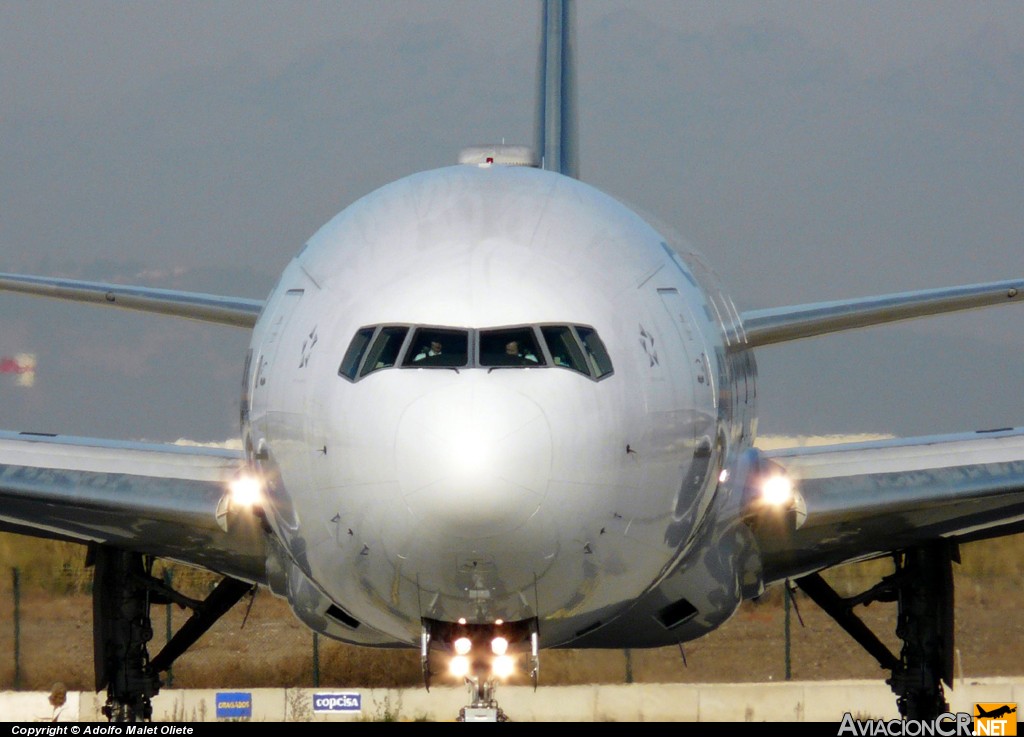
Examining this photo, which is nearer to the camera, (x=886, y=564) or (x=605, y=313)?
(x=605, y=313)

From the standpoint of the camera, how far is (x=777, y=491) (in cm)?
1455

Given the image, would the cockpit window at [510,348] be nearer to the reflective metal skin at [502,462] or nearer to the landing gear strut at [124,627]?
the reflective metal skin at [502,462]

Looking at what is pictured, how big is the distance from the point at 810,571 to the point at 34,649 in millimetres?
12292

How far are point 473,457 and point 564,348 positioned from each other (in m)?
1.22

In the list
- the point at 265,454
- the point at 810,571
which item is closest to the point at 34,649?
the point at 810,571

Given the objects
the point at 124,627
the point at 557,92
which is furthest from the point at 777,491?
the point at 557,92

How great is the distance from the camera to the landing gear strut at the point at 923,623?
16.7 m

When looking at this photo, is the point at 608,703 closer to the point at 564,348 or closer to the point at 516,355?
the point at 564,348

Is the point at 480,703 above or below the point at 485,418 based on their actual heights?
below

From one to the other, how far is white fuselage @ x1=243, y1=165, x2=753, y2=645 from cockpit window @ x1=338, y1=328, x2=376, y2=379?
0.17 feet

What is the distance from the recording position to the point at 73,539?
1648cm

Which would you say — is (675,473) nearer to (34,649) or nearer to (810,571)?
(810,571)

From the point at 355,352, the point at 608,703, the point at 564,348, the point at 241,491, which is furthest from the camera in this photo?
the point at 608,703

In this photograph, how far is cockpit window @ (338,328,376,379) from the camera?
999 cm
